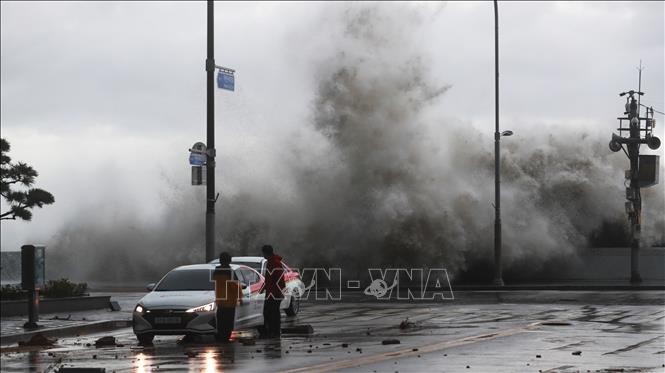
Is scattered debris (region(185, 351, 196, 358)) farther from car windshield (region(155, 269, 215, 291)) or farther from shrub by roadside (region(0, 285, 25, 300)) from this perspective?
shrub by roadside (region(0, 285, 25, 300))

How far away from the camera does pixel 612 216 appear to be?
59469 millimetres

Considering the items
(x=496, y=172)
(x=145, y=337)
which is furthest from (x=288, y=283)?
(x=496, y=172)

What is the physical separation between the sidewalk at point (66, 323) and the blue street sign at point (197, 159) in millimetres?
3711

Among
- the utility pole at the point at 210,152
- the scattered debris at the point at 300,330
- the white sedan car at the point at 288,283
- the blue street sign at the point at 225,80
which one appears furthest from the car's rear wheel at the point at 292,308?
the blue street sign at the point at 225,80

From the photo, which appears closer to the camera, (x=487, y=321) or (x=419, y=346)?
(x=419, y=346)

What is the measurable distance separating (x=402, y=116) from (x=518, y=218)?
7985mm

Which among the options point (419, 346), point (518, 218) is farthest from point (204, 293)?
point (518, 218)

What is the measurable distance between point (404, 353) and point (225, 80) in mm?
12133

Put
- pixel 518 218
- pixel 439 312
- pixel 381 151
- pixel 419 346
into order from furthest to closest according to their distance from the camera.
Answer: pixel 518 218 < pixel 381 151 < pixel 439 312 < pixel 419 346

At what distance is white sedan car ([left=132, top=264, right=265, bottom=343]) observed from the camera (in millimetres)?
19750

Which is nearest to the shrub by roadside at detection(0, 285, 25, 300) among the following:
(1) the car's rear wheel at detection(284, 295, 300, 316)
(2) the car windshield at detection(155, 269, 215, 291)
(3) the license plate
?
(1) the car's rear wheel at detection(284, 295, 300, 316)

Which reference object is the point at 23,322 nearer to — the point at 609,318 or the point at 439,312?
the point at 439,312

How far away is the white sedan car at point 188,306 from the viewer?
778 inches

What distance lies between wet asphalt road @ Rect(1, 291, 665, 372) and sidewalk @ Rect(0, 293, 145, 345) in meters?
0.56
